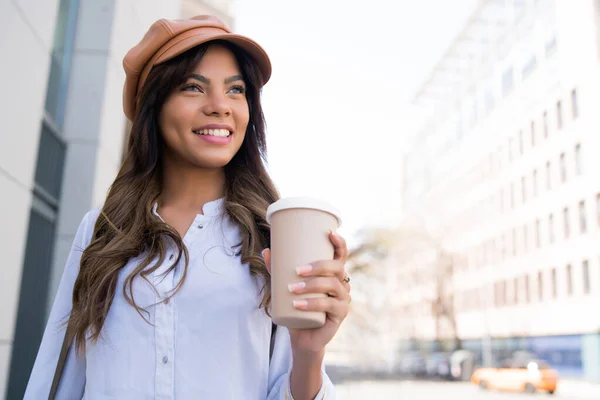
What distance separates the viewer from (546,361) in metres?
28.9

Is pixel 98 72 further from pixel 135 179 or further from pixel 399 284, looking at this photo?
pixel 399 284

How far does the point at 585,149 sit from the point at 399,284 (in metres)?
21.5

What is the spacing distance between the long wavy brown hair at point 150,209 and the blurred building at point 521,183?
Result: 84.6 feet

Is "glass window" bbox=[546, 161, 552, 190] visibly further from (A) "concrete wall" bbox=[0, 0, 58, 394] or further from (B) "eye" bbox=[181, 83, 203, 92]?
(B) "eye" bbox=[181, 83, 203, 92]

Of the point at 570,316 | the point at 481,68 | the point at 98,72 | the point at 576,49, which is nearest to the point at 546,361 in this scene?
the point at 570,316

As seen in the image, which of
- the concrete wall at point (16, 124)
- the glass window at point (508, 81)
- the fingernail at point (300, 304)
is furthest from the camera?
the glass window at point (508, 81)

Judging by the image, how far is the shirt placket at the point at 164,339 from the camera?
108 cm

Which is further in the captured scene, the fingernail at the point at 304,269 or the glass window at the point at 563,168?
the glass window at the point at 563,168

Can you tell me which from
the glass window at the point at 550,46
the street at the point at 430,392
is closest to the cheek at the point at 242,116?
the street at the point at 430,392

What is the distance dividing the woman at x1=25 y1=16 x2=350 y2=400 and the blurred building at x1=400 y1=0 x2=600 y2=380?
84.8ft

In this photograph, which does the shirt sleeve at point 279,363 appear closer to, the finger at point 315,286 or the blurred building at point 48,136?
the finger at point 315,286

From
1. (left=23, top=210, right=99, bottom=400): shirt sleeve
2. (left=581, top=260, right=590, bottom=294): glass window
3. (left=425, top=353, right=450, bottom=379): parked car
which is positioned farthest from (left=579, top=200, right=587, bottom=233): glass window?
(left=23, top=210, right=99, bottom=400): shirt sleeve

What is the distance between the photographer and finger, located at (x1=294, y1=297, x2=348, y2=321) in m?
0.85

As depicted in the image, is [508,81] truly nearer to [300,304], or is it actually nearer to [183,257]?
[183,257]
